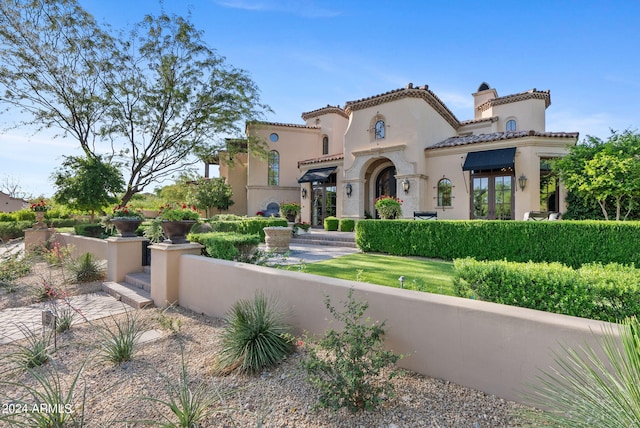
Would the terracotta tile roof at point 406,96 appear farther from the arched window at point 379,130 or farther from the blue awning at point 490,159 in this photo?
the blue awning at point 490,159

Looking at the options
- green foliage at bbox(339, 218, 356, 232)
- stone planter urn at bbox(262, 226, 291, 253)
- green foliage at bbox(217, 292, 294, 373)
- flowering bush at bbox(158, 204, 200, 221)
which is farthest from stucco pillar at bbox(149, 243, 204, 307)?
green foliage at bbox(339, 218, 356, 232)

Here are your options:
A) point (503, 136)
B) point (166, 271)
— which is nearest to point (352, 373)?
point (166, 271)

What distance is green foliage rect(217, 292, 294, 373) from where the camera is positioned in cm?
345

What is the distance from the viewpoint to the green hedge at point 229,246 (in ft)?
19.7

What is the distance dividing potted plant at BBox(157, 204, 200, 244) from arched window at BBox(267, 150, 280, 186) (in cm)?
1806

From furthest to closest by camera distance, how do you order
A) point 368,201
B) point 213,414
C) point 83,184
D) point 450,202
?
1. point 368,201
2. point 450,202
3. point 83,184
4. point 213,414

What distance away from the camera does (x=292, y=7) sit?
8922mm

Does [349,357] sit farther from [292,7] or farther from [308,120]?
[308,120]

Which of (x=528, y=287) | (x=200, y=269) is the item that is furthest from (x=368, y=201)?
(x=528, y=287)

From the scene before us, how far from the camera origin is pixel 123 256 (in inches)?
306

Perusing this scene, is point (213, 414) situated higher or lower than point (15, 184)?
lower

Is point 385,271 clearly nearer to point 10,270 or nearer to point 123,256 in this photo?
point 123,256

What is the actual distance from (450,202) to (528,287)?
13818 mm

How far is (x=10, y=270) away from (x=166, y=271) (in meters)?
6.73
